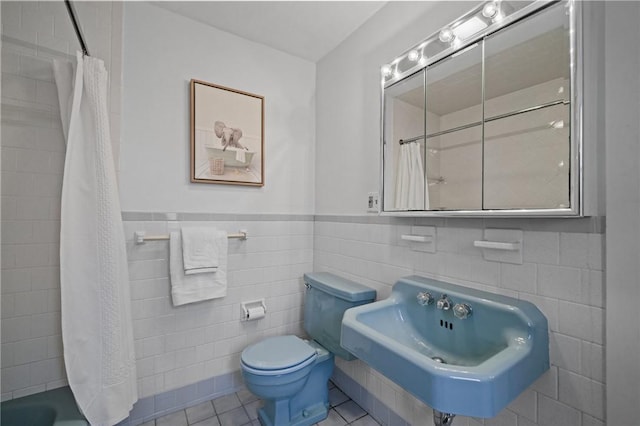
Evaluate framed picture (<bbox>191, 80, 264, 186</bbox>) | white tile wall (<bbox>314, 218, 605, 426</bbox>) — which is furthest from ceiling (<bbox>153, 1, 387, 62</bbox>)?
white tile wall (<bbox>314, 218, 605, 426</bbox>)

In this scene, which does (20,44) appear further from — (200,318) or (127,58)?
(200,318)

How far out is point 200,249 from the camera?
66.5 inches

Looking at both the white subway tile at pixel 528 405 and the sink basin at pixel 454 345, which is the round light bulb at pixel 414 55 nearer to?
the sink basin at pixel 454 345

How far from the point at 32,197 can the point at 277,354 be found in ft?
4.67

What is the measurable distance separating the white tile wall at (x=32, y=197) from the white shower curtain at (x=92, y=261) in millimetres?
102

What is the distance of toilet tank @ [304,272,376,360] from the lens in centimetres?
158

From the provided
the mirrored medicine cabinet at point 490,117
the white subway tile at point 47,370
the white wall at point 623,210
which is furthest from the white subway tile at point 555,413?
the white subway tile at point 47,370

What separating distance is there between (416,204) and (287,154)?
3.59ft

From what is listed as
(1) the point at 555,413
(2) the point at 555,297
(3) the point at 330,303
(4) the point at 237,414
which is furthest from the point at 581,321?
(4) the point at 237,414

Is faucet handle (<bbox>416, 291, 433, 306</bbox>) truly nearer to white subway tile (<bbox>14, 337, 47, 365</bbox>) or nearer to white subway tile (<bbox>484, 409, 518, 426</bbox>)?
white subway tile (<bbox>484, 409, 518, 426</bbox>)

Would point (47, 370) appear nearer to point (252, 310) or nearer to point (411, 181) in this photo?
point (252, 310)

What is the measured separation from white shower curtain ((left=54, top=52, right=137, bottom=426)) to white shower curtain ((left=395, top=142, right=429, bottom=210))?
4.59ft

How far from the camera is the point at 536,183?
978 mm

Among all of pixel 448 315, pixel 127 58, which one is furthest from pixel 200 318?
pixel 127 58
